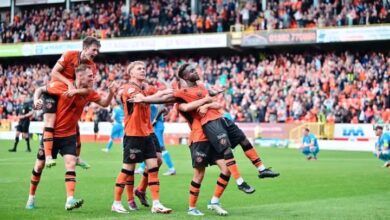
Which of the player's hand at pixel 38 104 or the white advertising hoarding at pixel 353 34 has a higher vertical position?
the white advertising hoarding at pixel 353 34

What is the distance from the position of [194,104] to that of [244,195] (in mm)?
3747

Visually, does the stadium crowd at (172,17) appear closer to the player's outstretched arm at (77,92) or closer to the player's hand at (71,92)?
the player's outstretched arm at (77,92)

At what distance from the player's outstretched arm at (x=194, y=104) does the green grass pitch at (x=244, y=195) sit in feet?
5.41

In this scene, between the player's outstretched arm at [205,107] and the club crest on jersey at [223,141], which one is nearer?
the club crest on jersey at [223,141]

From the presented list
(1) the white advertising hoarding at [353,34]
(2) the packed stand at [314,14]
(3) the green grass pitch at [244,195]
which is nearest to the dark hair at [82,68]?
(3) the green grass pitch at [244,195]

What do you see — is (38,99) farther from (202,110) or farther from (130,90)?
(202,110)

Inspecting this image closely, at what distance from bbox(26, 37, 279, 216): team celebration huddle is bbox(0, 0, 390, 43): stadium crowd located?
3240cm

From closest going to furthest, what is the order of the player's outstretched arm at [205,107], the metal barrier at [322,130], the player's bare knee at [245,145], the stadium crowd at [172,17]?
the player's outstretched arm at [205,107] < the player's bare knee at [245,145] < the metal barrier at [322,130] < the stadium crowd at [172,17]

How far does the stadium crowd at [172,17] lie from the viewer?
44.0m

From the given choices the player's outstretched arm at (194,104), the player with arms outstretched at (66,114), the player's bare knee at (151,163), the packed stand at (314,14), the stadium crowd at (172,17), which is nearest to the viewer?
the player's outstretched arm at (194,104)

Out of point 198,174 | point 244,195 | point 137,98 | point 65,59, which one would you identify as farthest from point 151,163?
point 244,195

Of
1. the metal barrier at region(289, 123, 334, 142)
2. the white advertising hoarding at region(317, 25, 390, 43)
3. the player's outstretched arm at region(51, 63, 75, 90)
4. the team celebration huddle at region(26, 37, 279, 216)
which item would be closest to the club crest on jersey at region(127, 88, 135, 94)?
the team celebration huddle at region(26, 37, 279, 216)

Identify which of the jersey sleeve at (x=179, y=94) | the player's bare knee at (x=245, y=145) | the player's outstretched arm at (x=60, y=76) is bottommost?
the player's bare knee at (x=245, y=145)

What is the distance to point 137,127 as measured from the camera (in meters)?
12.0
